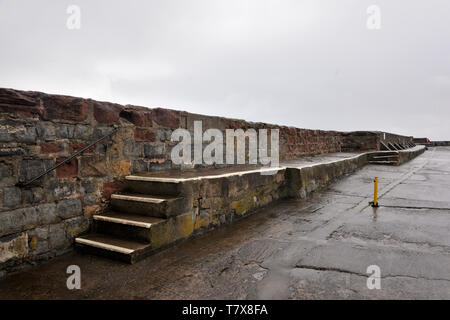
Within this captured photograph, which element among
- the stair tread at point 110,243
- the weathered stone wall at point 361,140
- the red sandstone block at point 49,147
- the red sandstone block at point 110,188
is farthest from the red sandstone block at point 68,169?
the weathered stone wall at point 361,140

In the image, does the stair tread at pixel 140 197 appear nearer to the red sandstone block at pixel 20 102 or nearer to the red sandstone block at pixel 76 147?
the red sandstone block at pixel 76 147

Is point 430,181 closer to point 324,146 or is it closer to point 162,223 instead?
point 324,146

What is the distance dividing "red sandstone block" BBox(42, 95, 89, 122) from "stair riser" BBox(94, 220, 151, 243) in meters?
1.23

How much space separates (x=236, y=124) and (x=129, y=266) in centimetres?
417

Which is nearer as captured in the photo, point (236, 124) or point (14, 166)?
point (14, 166)

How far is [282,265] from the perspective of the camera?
2973 mm

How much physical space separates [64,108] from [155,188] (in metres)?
1.36

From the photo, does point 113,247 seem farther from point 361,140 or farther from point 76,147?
point 361,140

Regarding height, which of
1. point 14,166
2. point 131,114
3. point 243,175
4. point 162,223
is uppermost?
point 131,114

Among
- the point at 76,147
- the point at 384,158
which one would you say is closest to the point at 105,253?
the point at 76,147

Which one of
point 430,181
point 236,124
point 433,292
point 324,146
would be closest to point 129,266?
point 433,292
